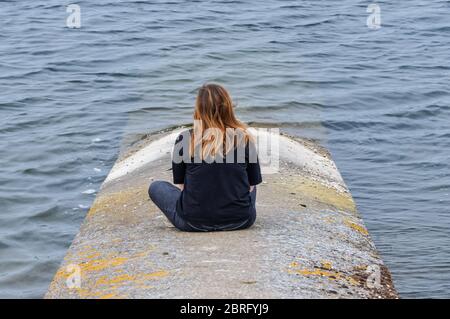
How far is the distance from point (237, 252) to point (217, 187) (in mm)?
604

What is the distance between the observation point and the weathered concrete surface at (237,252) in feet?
18.8

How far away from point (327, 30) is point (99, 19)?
518 cm

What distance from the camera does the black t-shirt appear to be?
260 inches

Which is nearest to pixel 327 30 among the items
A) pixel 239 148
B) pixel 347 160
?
pixel 347 160

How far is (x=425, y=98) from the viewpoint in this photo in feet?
50.4

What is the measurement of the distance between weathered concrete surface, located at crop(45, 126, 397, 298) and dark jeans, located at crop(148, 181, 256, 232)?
0.20 ft

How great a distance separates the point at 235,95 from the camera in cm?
1476

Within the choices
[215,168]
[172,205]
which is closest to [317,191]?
[172,205]

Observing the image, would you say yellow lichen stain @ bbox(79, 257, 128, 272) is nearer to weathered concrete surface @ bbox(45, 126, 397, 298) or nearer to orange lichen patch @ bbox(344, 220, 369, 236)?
weathered concrete surface @ bbox(45, 126, 397, 298)

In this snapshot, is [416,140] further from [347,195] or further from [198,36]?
[198,36]
